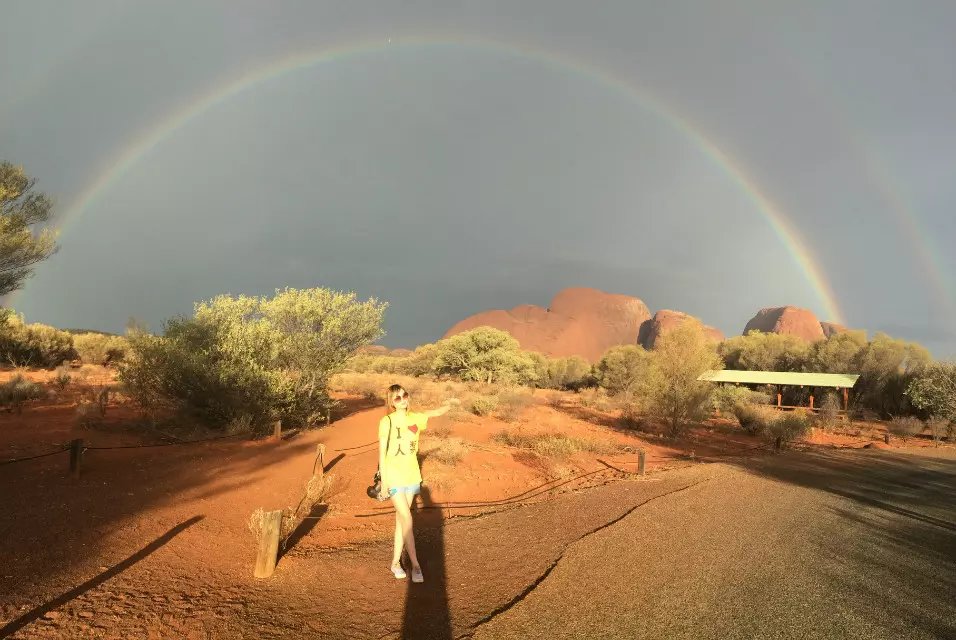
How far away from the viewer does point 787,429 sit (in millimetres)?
22359

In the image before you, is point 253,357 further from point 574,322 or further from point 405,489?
point 574,322

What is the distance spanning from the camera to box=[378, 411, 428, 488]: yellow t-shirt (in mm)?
4941

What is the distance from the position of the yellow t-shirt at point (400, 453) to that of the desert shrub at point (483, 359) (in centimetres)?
3521

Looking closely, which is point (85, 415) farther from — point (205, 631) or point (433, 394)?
point (433, 394)

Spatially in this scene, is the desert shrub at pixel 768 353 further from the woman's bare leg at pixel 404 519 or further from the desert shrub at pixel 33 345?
the desert shrub at pixel 33 345

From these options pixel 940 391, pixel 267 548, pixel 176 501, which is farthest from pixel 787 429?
pixel 176 501

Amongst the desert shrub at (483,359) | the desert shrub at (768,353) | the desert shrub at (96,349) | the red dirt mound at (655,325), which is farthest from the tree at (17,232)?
the red dirt mound at (655,325)

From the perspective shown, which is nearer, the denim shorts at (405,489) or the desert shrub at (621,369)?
the denim shorts at (405,489)

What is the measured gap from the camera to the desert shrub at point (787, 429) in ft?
72.3

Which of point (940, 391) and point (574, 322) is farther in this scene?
point (574, 322)

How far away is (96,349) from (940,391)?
5334cm

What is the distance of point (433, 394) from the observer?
2691 cm

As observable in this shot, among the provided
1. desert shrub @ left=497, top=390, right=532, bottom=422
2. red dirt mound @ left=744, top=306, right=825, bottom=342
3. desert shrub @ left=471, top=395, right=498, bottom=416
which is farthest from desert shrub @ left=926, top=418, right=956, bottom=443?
red dirt mound @ left=744, top=306, right=825, bottom=342

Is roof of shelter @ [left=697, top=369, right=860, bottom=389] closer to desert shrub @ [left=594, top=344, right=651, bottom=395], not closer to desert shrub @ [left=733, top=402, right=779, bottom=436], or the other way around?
desert shrub @ [left=594, top=344, right=651, bottom=395]
